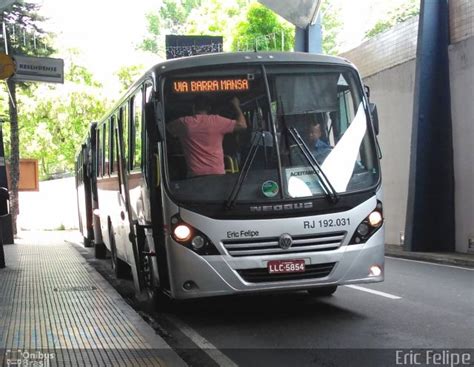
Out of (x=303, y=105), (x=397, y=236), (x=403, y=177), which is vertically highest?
(x=303, y=105)

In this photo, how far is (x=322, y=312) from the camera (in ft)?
25.5

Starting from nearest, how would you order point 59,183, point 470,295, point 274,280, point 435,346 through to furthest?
point 435,346 → point 274,280 → point 470,295 → point 59,183

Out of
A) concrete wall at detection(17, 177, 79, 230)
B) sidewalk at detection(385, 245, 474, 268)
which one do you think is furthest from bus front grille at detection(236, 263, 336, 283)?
concrete wall at detection(17, 177, 79, 230)

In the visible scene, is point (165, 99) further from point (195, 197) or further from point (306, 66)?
point (306, 66)

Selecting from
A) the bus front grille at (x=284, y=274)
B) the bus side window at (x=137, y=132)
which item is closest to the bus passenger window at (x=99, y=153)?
the bus side window at (x=137, y=132)

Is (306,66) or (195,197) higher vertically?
(306,66)

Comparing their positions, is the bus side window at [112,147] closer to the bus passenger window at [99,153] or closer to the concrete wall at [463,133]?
the bus passenger window at [99,153]

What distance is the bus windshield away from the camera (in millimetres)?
6875

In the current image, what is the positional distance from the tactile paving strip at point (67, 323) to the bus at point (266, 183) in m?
0.87

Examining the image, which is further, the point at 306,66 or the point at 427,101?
the point at 427,101

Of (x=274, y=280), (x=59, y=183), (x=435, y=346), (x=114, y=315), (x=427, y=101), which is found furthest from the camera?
(x=59, y=183)

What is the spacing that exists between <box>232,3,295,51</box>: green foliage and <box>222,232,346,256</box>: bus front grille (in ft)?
68.6

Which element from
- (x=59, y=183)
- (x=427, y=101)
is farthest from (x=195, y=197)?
(x=59, y=183)

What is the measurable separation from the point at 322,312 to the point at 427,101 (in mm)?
8815
